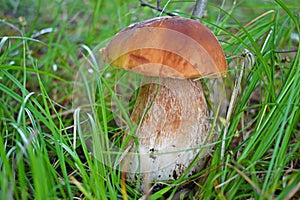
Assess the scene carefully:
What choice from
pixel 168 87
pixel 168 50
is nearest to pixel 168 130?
pixel 168 87

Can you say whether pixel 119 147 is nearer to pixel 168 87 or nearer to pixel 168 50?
pixel 168 87

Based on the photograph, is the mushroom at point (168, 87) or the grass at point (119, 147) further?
the mushroom at point (168, 87)

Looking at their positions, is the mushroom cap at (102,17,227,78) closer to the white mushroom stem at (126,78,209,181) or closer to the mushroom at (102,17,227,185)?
the mushroom at (102,17,227,185)

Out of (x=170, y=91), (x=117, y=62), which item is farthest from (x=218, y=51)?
(x=117, y=62)

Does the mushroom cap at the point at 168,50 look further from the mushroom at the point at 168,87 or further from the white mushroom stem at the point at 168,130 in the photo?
the white mushroom stem at the point at 168,130

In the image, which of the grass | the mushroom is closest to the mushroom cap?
the mushroom

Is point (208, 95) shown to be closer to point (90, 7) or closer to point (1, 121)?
point (1, 121)

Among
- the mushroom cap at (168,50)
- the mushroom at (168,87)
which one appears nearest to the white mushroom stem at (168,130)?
the mushroom at (168,87)
